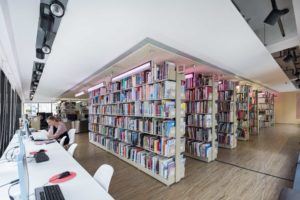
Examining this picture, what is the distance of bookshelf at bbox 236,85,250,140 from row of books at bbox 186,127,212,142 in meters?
3.31

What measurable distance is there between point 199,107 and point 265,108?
878 cm

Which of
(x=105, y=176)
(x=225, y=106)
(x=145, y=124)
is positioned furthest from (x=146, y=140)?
(x=225, y=106)

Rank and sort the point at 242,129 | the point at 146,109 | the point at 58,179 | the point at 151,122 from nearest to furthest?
the point at 58,179, the point at 151,122, the point at 146,109, the point at 242,129

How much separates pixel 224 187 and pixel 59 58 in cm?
401

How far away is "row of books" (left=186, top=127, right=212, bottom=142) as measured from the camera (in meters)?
4.26

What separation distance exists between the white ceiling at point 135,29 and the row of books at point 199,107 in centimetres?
133

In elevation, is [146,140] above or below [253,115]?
below

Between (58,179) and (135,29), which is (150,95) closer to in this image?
(135,29)

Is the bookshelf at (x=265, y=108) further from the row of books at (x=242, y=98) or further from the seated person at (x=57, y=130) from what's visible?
the seated person at (x=57, y=130)

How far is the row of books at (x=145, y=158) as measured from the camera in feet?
10.1

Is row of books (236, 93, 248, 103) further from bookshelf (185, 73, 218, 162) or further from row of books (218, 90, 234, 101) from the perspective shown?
bookshelf (185, 73, 218, 162)

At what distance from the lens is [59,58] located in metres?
3.23

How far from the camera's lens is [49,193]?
52.4 inches

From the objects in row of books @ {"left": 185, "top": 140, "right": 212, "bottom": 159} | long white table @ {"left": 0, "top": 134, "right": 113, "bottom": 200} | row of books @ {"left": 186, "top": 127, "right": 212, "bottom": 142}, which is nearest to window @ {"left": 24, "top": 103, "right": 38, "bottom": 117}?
long white table @ {"left": 0, "top": 134, "right": 113, "bottom": 200}
